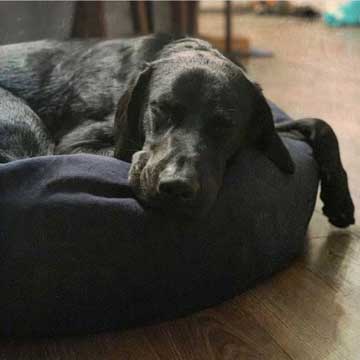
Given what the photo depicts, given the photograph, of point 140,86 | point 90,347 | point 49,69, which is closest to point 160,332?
point 90,347

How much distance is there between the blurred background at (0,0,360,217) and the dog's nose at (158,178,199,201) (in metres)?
0.93

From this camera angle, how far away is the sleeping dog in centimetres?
146

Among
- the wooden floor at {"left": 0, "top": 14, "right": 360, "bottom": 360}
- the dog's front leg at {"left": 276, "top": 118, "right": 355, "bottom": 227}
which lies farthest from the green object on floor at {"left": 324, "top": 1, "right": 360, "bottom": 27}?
the dog's front leg at {"left": 276, "top": 118, "right": 355, "bottom": 227}

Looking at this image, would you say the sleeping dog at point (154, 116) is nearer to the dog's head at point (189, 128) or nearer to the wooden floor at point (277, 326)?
the dog's head at point (189, 128)

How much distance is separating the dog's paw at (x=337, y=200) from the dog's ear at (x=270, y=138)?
0.64 feet

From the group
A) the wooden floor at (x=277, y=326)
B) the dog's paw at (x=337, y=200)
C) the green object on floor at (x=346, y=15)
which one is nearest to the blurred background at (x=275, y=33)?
the green object on floor at (x=346, y=15)

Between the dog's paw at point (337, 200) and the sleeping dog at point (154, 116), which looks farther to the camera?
the dog's paw at point (337, 200)

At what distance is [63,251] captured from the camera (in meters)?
1.33

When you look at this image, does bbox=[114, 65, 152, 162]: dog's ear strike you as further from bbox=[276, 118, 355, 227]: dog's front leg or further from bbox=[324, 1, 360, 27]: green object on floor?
bbox=[324, 1, 360, 27]: green object on floor

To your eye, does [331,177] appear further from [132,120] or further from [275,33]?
[275,33]

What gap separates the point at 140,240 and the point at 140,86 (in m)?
0.56

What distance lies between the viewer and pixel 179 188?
1.34 metres

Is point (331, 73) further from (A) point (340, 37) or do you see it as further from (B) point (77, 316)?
(B) point (77, 316)

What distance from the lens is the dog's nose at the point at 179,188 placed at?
1.33m
